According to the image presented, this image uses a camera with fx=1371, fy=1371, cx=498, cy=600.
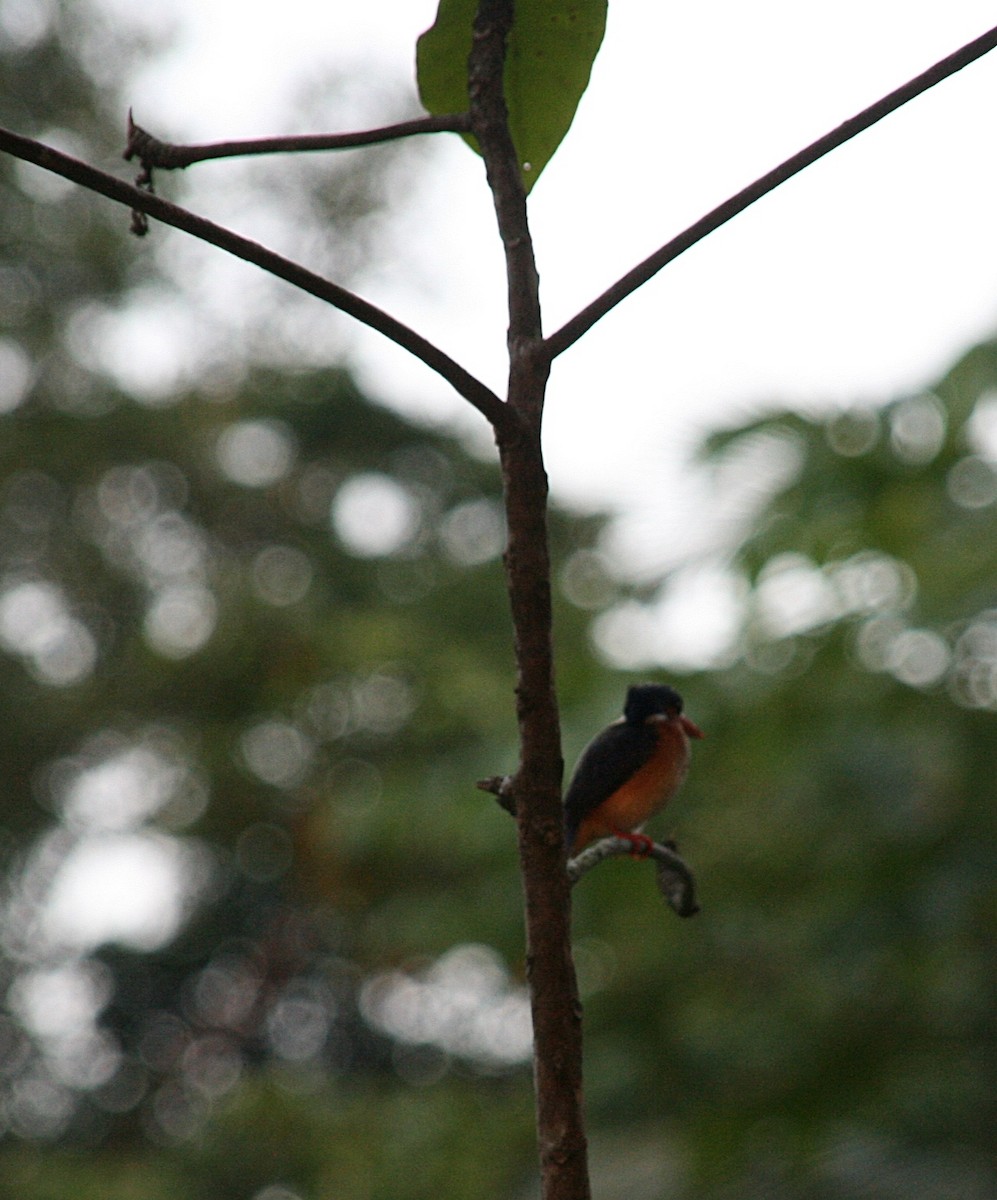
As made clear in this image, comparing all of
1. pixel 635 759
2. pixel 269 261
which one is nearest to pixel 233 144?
pixel 269 261

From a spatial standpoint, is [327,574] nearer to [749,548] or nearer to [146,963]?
[146,963]

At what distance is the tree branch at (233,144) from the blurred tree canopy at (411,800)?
2635 mm

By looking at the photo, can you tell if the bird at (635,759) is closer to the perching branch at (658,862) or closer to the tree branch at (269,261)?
the perching branch at (658,862)

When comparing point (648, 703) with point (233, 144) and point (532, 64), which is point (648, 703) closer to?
point (532, 64)

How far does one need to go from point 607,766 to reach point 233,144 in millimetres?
827

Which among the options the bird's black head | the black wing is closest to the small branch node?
the bird's black head

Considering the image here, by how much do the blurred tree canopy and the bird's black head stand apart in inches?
75.6

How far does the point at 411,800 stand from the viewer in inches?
169

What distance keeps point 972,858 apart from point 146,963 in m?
7.46

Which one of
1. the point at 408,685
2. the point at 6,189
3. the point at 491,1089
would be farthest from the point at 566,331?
the point at 6,189

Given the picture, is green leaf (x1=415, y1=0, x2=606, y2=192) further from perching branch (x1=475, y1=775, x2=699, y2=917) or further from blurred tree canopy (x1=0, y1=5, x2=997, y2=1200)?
blurred tree canopy (x1=0, y1=5, x2=997, y2=1200)

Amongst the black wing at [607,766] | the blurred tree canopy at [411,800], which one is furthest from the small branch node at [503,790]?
the blurred tree canopy at [411,800]

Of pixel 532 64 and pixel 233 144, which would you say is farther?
pixel 532 64

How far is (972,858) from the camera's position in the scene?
358 cm
